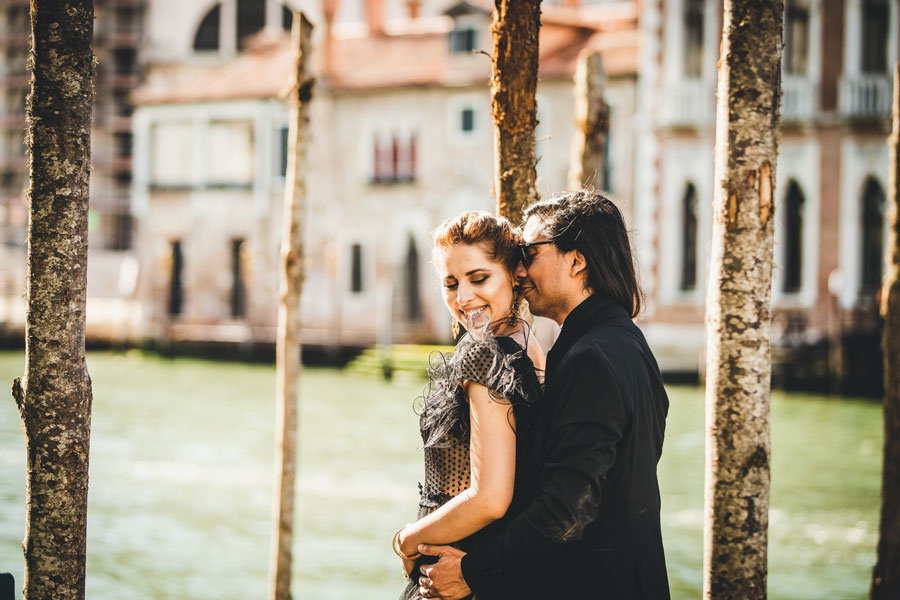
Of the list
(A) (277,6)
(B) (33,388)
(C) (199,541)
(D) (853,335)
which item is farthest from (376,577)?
(A) (277,6)

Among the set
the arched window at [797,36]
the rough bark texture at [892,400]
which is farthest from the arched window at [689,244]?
the rough bark texture at [892,400]

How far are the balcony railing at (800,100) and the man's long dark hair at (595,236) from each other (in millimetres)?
19760

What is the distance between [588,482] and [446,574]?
1.48ft

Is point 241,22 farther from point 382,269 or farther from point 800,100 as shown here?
point 800,100

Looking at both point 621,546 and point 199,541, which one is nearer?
point 621,546

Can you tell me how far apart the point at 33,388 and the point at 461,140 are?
75.9 feet

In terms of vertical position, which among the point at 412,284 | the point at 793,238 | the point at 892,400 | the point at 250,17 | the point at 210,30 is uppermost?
the point at 250,17

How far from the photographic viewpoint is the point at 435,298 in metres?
25.1

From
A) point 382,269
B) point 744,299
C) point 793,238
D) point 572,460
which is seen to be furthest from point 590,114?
point 382,269

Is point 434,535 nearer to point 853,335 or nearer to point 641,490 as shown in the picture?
point 641,490

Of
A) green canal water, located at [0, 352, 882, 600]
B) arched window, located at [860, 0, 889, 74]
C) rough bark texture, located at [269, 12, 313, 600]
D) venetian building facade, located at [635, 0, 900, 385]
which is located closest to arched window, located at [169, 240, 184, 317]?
green canal water, located at [0, 352, 882, 600]

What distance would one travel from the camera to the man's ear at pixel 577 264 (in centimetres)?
244

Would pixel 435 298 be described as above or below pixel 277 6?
below

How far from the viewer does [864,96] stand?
67.3 feet
